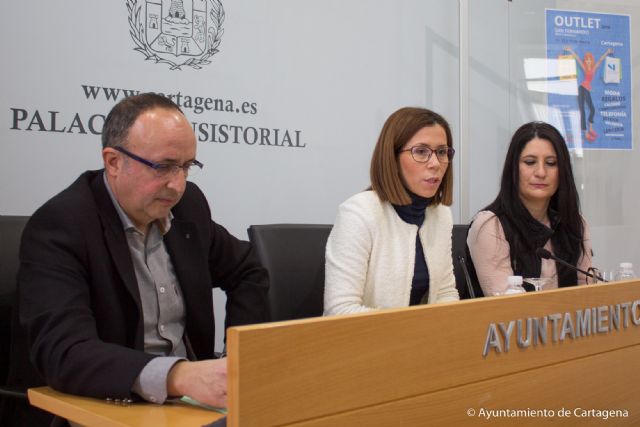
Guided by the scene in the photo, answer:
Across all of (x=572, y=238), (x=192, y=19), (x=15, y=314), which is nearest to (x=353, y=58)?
(x=192, y=19)

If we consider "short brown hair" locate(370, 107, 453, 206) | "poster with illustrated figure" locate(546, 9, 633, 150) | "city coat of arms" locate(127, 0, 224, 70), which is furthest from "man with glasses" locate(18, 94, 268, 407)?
"poster with illustrated figure" locate(546, 9, 633, 150)

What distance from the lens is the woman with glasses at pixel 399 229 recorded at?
207 cm

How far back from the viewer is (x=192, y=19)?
2797 mm

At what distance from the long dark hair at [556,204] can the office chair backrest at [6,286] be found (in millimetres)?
1782

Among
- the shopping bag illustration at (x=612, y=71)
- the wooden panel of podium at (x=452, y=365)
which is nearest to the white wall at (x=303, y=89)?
the shopping bag illustration at (x=612, y=71)

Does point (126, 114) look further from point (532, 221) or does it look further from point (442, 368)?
point (532, 221)

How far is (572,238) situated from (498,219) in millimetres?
326

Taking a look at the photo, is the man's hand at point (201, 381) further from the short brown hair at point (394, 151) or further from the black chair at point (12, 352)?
the short brown hair at point (394, 151)

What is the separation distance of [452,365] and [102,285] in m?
0.80

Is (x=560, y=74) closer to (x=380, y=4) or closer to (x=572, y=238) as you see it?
(x=380, y=4)

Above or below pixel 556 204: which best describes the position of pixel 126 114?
above

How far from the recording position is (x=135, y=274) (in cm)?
153

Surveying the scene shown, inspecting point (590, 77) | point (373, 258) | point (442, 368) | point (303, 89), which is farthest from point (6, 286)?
point (590, 77)

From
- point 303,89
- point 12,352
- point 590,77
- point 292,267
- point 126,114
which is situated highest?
point 590,77
